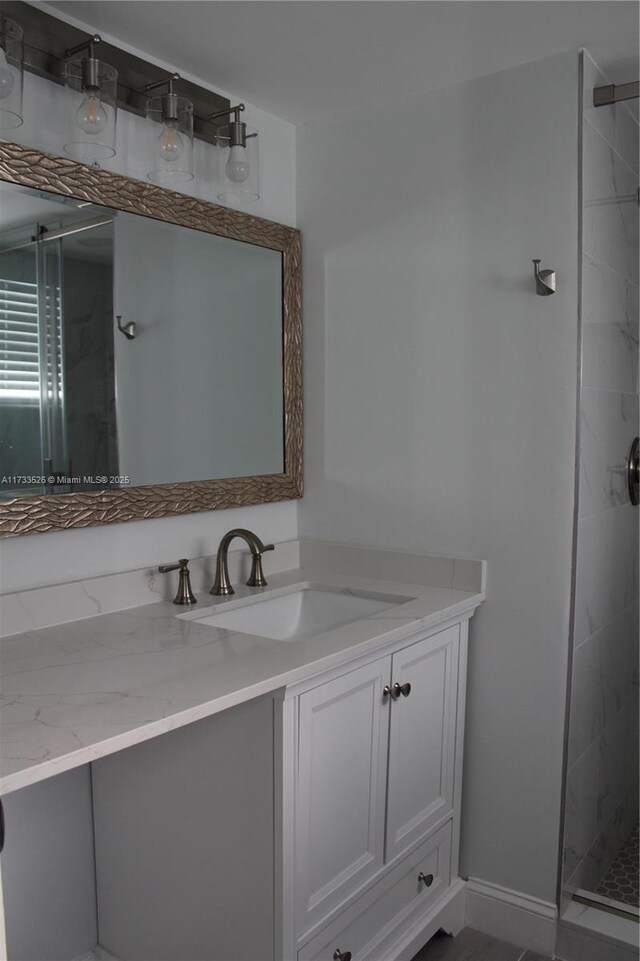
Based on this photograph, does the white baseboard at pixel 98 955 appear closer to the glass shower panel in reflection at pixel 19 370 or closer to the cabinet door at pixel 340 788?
the cabinet door at pixel 340 788

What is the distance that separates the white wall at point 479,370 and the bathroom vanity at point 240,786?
14cm

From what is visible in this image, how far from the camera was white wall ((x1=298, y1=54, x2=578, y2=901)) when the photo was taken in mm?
2002

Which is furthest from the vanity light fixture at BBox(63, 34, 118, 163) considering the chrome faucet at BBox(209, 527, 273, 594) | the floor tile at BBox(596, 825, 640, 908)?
the floor tile at BBox(596, 825, 640, 908)

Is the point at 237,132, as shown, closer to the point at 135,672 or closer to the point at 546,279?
the point at 546,279

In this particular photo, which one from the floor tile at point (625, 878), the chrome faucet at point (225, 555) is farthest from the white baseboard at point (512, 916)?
the chrome faucet at point (225, 555)

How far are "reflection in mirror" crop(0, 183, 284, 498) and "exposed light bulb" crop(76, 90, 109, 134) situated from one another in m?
0.17

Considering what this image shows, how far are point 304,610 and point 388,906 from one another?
761 millimetres

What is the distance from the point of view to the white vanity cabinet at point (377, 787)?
1587 mm

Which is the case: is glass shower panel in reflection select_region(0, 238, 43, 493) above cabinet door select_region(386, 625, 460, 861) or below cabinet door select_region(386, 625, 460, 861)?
above

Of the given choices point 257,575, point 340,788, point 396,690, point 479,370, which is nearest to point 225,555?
point 257,575

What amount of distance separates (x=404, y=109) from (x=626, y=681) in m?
1.83

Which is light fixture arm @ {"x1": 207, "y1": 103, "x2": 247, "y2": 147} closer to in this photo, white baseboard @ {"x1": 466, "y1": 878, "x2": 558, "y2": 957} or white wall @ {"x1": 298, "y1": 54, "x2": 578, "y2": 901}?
white wall @ {"x1": 298, "y1": 54, "x2": 578, "y2": 901}

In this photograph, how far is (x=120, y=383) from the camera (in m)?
1.89

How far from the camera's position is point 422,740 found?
A: 6.39 feet
